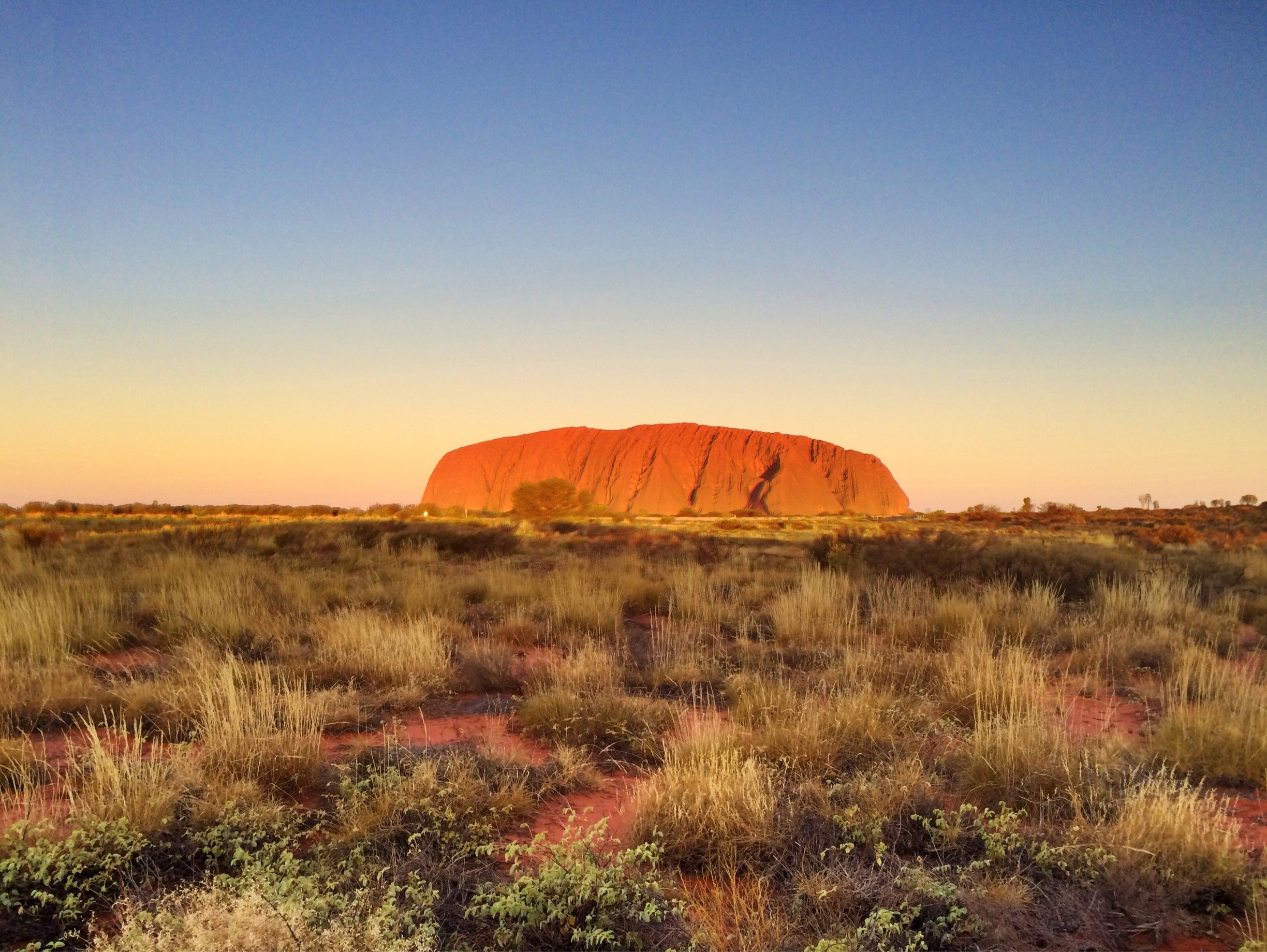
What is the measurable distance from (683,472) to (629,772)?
71038 millimetres

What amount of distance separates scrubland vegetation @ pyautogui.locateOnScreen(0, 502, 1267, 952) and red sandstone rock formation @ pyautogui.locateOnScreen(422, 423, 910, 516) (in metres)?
63.3

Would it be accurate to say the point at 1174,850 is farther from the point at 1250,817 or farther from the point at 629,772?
the point at 629,772

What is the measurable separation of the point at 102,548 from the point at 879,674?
1574cm

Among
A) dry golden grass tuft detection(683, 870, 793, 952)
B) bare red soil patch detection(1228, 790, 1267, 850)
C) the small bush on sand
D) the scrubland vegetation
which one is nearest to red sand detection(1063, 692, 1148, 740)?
the scrubland vegetation

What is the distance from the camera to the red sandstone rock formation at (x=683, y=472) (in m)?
73.8

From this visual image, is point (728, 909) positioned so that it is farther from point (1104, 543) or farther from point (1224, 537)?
point (1224, 537)

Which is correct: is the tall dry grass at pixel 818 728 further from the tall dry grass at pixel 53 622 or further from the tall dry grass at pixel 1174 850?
the tall dry grass at pixel 53 622

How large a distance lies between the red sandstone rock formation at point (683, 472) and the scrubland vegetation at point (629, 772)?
63298 mm

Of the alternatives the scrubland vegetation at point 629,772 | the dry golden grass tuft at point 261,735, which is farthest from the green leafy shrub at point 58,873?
the dry golden grass tuft at point 261,735

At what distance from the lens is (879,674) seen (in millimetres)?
6082

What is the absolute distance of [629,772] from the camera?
4441 mm

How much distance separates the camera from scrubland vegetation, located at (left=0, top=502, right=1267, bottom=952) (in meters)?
2.65

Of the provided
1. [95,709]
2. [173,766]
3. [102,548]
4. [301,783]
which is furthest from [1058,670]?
[102,548]

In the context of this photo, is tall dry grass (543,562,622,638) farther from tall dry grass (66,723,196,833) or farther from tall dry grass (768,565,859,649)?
tall dry grass (66,723,196,833)
